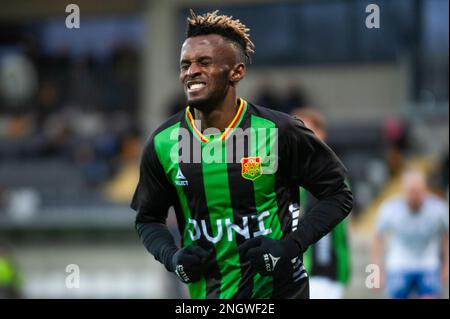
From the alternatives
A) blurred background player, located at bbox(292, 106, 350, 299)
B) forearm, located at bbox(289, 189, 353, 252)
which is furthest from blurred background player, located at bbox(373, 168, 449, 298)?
forearm, located at bbox(289, 189, 353, 252)

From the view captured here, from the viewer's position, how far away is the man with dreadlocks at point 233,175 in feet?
13.4

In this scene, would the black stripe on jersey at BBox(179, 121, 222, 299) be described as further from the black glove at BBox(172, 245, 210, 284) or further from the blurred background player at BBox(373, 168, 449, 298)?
the blurred background player at BBox(373, 168, 449, 298)

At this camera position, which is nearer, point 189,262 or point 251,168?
point 189,262

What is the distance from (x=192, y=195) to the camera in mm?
4199

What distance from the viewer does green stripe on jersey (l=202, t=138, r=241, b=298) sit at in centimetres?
414

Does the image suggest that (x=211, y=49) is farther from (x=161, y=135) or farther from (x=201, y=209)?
(x=201, y=209)

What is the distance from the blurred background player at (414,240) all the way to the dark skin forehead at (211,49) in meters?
4.54

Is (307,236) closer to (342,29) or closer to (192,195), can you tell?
(192,195)

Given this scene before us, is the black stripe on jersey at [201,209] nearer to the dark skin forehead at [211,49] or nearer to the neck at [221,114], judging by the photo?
the neck at [221,114]

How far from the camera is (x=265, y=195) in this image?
4.17m

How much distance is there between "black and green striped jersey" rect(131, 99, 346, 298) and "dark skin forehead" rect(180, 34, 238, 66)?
0.93 feet

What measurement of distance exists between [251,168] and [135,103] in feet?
50.7

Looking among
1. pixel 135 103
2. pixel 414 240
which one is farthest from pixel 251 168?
pixel 135 103

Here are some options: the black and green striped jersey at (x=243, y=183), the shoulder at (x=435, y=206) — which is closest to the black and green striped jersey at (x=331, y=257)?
the shoulder at (x=435, y=206)
